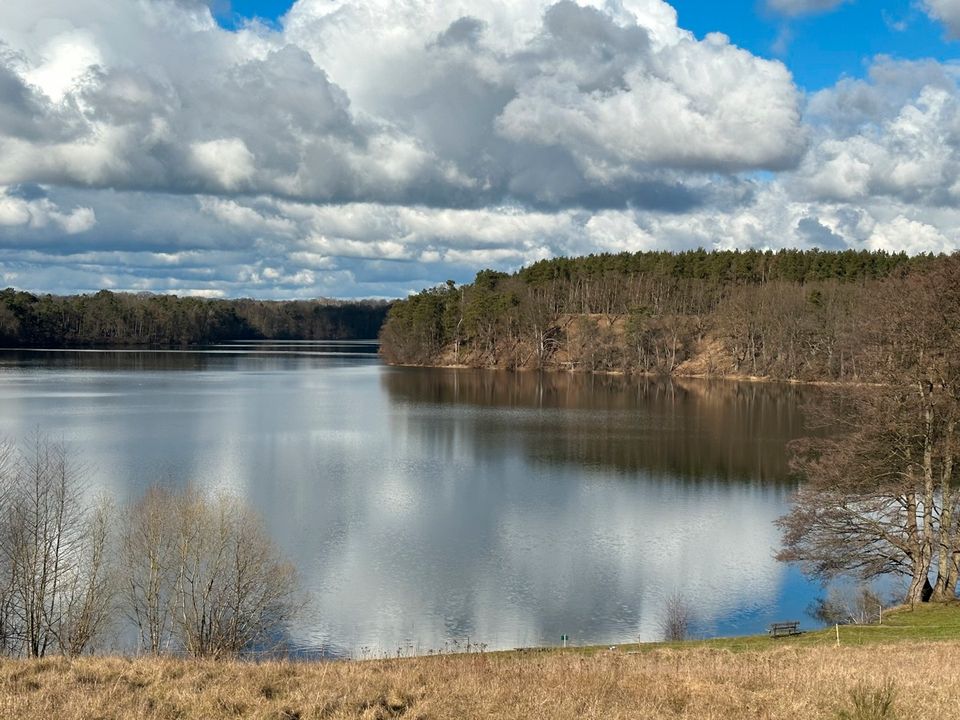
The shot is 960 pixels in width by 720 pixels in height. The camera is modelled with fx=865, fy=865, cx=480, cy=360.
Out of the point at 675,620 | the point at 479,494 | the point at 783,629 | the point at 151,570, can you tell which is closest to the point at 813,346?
the point at 479,494

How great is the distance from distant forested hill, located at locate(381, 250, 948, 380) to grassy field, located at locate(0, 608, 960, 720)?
342 ft

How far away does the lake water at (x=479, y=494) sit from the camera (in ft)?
85.9

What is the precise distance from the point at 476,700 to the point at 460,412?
67632mm

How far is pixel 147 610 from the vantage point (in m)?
24.8

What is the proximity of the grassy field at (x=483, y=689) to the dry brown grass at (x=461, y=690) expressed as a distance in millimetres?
19

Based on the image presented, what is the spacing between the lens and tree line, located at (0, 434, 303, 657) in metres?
23.2

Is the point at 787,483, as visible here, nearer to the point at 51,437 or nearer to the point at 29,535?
the point at 29,535

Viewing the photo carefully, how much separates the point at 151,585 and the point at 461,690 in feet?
50.5

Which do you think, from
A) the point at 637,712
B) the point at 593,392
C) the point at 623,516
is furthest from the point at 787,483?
the point at 593,392

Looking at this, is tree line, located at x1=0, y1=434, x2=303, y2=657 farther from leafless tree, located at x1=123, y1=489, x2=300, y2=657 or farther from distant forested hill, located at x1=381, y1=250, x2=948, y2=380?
distant forested hill, located at x1=381, y1=250, x2=948, y2=380

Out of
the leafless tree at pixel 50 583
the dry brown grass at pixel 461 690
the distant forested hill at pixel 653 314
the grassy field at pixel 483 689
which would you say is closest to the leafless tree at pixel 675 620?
the grassy field at pixel 483 689


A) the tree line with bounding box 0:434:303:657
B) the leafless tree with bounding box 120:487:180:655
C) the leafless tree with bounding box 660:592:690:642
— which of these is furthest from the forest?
the leafless tree with bounding box 120:487:180:655

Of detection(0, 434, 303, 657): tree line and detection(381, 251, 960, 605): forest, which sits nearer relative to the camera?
detection(0, 434, 303, 657): tree line

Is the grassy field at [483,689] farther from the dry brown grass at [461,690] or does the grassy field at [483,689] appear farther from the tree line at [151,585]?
the tree line at [151,585]
